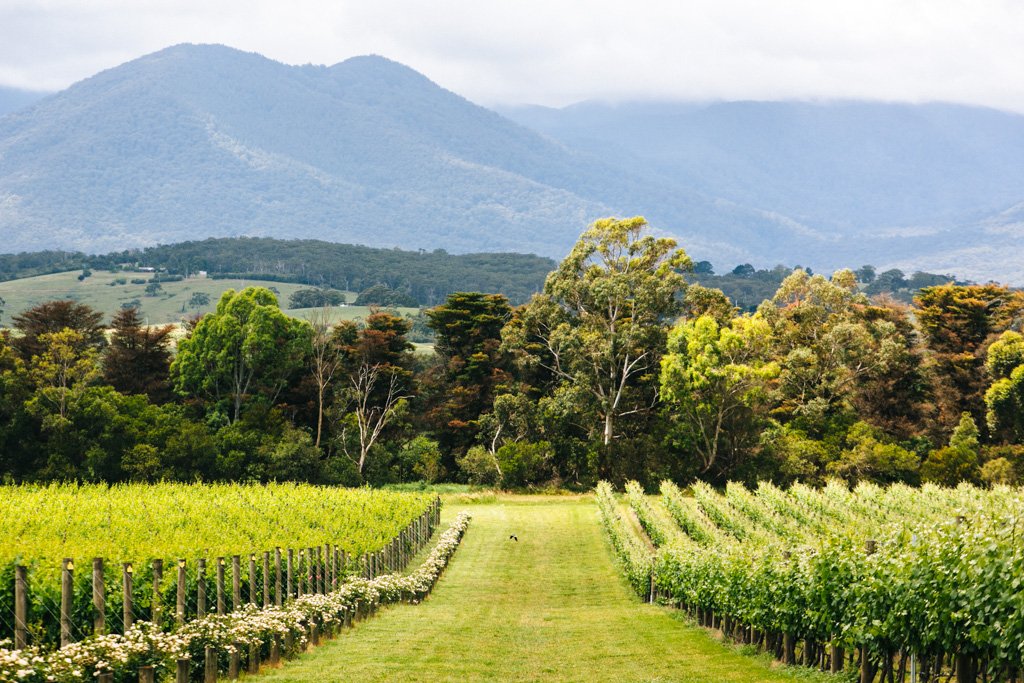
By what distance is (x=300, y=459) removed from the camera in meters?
59.3

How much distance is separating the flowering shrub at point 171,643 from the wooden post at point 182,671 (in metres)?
0.13

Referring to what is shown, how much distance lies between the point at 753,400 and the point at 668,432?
18.2 feet

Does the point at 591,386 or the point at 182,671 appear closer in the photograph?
the point at 182,671

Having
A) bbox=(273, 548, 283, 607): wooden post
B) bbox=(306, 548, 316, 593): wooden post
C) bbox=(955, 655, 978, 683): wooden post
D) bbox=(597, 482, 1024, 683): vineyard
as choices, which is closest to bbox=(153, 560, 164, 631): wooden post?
bbox=(273, 548, 283, 607): wooden post

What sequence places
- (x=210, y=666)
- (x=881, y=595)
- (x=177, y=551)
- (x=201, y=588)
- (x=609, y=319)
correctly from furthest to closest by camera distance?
1. (x=609, y=319)
2. (x=177, y=551)
3. (x=201, y=588)
4. (x=210, y=666)
5. (x=881, y=595)

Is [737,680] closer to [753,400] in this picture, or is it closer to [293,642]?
[293,642]

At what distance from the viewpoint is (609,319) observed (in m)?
65.4

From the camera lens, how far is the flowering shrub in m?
11.5

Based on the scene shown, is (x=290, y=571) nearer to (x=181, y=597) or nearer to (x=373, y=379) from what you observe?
(x=181, y=597)

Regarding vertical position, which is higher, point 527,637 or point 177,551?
point 177,551

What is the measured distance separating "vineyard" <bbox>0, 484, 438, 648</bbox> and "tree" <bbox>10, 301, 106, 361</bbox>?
20.1 meters

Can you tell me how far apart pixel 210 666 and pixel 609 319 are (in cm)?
5254

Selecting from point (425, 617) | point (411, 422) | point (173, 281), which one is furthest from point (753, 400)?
point (173, 281)

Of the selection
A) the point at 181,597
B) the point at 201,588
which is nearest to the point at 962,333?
the point at 201,588
